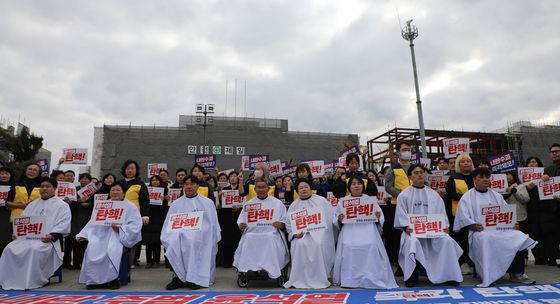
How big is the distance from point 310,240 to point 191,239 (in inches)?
76.9

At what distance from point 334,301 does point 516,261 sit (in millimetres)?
3088

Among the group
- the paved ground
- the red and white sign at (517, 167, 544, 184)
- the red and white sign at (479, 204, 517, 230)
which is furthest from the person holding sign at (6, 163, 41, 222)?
the red and white sign at (517, 167, 544, 184)

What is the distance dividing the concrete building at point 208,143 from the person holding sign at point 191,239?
36442 mm

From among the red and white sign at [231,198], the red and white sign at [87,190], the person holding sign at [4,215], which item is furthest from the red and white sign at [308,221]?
the person holding sign at [4,215]

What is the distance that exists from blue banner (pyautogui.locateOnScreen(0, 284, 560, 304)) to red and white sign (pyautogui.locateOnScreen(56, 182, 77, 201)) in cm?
268

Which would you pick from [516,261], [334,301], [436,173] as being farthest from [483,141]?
[334,301]

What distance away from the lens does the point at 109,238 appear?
6496mm

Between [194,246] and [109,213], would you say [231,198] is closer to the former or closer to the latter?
[194,246]

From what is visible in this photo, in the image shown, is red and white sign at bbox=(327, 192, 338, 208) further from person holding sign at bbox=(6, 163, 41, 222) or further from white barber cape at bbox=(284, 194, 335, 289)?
person holding sign at bbox=(6, 163, 41, 222)

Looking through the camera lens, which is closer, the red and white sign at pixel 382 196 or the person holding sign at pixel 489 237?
the person holding sign at pixel 489 237

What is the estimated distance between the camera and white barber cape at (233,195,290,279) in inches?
248

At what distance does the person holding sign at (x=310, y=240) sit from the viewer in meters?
6.15

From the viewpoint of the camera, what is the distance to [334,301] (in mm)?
5012

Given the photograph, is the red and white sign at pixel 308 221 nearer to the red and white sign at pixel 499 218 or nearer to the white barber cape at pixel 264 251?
the white barber cape at pixel 264 251
